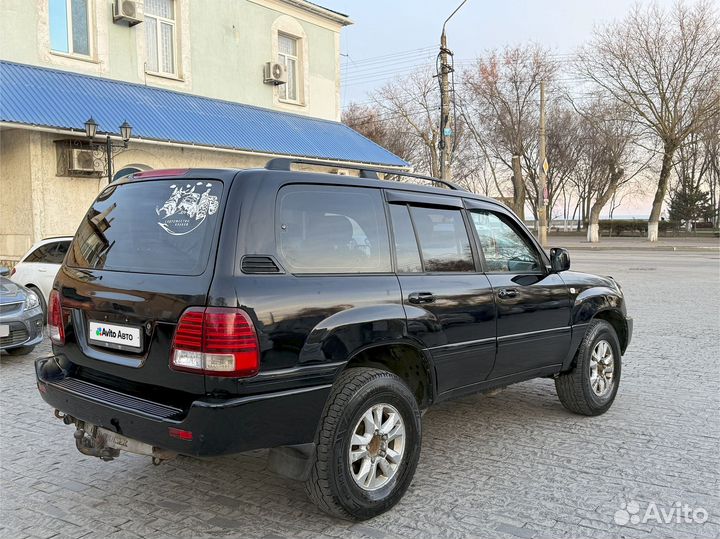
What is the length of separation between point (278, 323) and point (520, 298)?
2150 mm

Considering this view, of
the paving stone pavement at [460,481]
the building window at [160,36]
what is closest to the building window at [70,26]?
the building window at [160,36]

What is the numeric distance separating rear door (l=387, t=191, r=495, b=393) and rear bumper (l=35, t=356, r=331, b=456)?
0.89 metres

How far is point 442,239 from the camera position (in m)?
4.19

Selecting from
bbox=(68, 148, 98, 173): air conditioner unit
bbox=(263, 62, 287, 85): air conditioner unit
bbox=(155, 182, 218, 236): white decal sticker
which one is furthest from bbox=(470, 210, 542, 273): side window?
bbox=(263, 62, 287, 85): air conditioner unit

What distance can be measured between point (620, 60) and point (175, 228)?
36.8 metres

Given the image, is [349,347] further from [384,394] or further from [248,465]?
[248,465]

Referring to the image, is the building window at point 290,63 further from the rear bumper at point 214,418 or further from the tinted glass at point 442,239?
the rear bumper at point 214,418

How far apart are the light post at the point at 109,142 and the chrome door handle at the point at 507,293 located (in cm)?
1136

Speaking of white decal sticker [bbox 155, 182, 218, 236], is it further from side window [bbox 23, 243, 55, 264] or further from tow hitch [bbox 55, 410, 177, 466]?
side window [bbox 23, 243, 55, 264]

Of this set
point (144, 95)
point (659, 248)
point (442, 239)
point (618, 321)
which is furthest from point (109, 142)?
point (659, 248)

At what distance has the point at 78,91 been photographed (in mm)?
14555

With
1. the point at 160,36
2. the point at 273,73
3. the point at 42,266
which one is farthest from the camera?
the point at 273,73

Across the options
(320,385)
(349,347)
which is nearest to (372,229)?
(349,347)

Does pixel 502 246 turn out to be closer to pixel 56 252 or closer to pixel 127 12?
pixel 56 252
